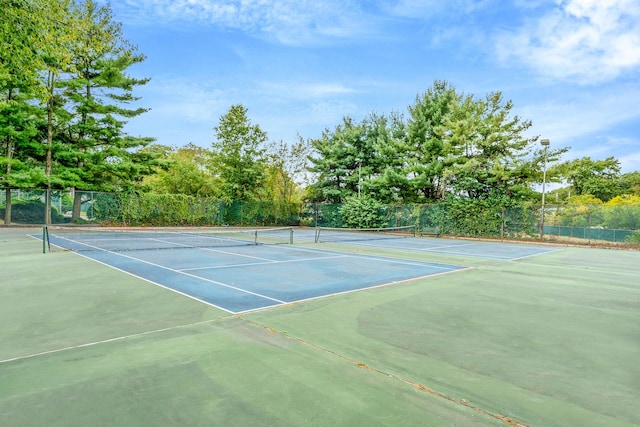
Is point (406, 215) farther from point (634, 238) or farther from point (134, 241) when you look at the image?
point (134, 241)

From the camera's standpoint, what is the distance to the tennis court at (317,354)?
2.12 m

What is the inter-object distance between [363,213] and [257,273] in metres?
20.1

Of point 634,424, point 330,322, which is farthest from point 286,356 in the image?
point 634,424

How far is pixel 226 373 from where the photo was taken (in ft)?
8.53

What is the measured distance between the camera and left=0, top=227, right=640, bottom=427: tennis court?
212cm

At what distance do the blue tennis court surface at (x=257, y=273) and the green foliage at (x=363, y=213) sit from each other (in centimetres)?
1635

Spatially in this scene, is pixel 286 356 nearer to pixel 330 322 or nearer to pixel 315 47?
pixel 330 322

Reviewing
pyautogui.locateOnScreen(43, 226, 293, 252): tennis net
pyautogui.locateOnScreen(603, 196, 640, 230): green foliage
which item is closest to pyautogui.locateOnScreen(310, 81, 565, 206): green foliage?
pyautogui.locateOnScreen(603, 196, 640, 230): green foliage

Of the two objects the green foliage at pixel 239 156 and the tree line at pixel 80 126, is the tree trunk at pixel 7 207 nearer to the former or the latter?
the tree line at pixel 80 126

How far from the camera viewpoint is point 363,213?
87.6 feet

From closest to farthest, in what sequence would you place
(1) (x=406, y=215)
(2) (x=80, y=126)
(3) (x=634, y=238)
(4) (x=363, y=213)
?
(3) (x=634, y=238), (2) (x=80, y=126), (1) (x=406, y=215), (4) (x=363, y=213)

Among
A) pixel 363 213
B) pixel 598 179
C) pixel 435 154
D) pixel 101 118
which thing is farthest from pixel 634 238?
pixel 101 118

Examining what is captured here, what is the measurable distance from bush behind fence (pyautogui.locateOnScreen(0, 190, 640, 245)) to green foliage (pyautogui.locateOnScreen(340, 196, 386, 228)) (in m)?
0.22

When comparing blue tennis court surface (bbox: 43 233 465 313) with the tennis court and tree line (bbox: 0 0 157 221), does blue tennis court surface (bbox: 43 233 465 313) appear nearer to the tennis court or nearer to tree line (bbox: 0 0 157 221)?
the tennis court
